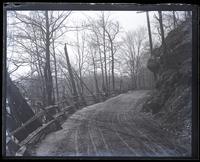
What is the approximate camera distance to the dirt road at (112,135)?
4824 millimetres

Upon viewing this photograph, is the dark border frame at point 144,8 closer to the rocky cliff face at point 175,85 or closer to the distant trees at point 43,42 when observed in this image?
the rocky cliff face at point 175,85

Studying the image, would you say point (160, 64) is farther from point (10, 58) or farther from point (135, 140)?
point (10, 58)

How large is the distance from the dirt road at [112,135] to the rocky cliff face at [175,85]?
0.39ft

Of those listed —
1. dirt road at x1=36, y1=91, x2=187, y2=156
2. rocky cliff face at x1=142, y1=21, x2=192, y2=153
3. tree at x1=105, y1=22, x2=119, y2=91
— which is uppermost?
tree at x1=105, y1=22, x2=119, y2=91

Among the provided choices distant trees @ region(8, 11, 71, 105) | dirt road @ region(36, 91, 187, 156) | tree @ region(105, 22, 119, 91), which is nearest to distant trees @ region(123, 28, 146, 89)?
tree @ region(105, 22, 119, 91)

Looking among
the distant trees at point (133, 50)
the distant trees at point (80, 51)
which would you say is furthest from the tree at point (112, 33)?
the distant trees at point (133, 50)

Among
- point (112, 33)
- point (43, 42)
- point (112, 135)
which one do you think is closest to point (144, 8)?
point (112, 33)

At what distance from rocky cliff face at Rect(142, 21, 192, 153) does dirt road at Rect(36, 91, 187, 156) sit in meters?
0.12

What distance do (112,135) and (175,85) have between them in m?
0.95

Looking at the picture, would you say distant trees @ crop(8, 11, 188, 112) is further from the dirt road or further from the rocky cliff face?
the dirt road

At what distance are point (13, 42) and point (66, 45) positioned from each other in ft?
2.04

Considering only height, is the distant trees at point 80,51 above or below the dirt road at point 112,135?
above

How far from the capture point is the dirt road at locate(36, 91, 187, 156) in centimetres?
482

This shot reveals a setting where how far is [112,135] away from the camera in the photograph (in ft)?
16.1
